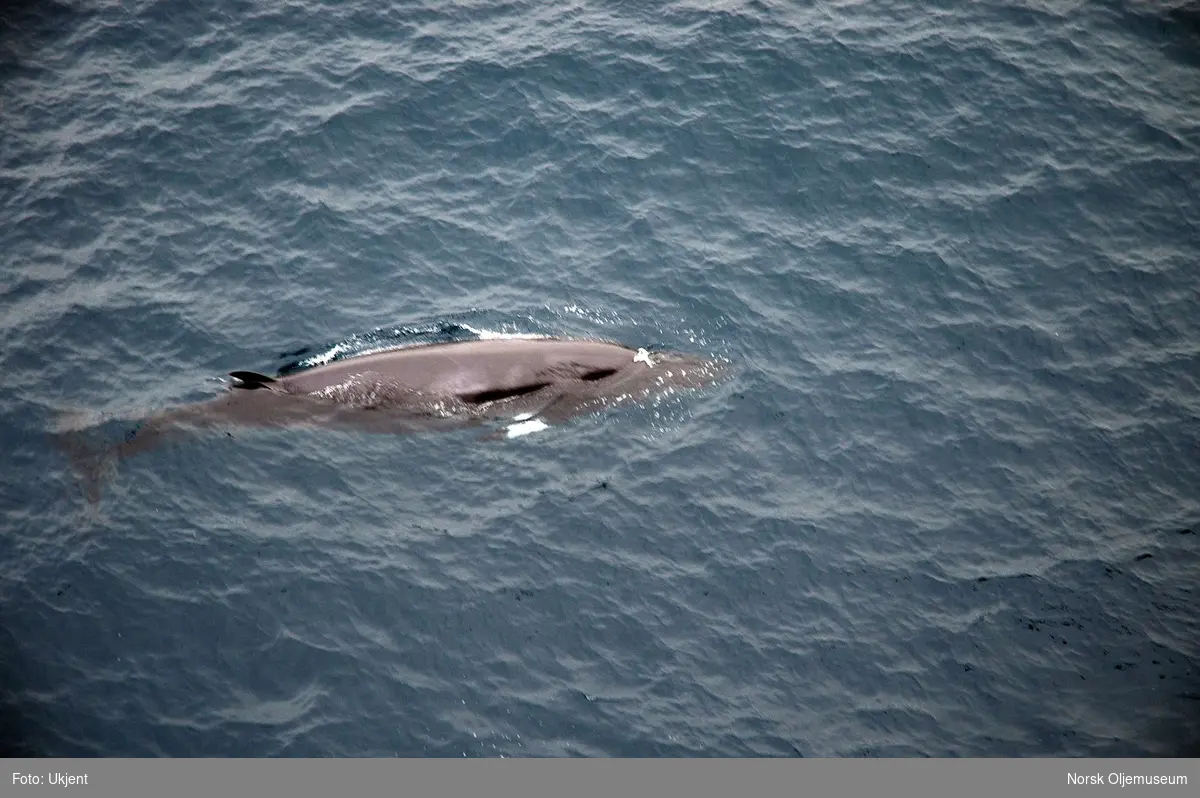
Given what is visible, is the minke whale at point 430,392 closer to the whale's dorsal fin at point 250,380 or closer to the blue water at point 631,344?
the whale's dorsal fin at point 250,380

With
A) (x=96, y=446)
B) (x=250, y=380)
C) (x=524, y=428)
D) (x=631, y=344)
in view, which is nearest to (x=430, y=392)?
(x=524, y=428)

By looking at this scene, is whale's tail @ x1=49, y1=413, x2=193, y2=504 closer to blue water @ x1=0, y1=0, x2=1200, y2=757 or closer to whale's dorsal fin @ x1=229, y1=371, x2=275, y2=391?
blue water @ x1=0, y1=0, x2=1200, y2=757

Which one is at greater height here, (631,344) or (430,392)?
(430,392)

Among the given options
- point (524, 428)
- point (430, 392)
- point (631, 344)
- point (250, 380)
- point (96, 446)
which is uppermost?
point (250, 380)

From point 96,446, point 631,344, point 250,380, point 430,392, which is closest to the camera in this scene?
point 96,446

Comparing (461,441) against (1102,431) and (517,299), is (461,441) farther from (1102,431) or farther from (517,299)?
(1102,431)

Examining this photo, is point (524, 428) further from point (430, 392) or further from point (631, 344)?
point (631, 344)

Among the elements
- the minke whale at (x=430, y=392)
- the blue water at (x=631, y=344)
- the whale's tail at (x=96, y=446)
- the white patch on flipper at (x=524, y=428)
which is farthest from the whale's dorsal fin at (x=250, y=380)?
the white patch on flipper at (x=524, y=428)
